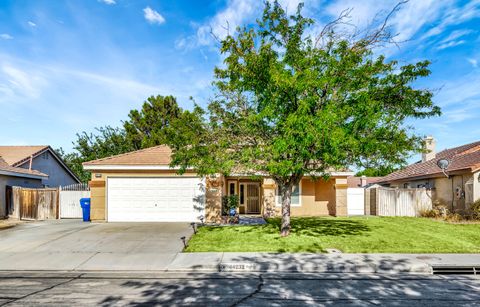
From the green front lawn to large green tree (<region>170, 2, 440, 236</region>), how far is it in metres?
1.23

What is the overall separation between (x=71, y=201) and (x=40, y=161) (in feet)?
31.0

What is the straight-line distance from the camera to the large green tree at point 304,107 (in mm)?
8961

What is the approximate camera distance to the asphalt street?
5.73 m

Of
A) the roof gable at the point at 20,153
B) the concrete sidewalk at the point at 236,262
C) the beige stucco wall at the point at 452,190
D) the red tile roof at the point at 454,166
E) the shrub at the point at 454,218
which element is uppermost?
the roof gable at the point at 20,153

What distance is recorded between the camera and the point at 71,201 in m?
18.1

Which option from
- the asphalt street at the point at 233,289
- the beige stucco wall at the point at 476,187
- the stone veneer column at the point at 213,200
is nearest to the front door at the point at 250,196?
the stone veneer column at the point at 213,200

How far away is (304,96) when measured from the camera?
9922mm

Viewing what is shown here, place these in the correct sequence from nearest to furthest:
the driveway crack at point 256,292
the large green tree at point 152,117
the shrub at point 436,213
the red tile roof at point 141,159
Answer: the driveway crack at point 256,292 → the red tile roof at point 141,159 → the shrub at point 436,213 → the large green tree at point 152,117

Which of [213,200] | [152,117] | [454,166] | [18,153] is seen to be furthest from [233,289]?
[18,153]

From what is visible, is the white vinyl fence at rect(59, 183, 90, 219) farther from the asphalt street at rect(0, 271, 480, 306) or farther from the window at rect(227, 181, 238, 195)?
the asphalt street at rect(0, 271, 480, 306)

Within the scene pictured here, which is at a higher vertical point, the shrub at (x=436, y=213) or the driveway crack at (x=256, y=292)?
the shrub at (x=436, y=213)

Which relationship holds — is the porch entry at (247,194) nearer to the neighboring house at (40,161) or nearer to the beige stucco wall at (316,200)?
the beige stucco wall at (316,200)

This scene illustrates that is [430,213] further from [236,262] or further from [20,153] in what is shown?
[20,153]

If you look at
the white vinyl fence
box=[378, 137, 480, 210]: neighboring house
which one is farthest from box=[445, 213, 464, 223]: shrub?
the white vinyl fence
